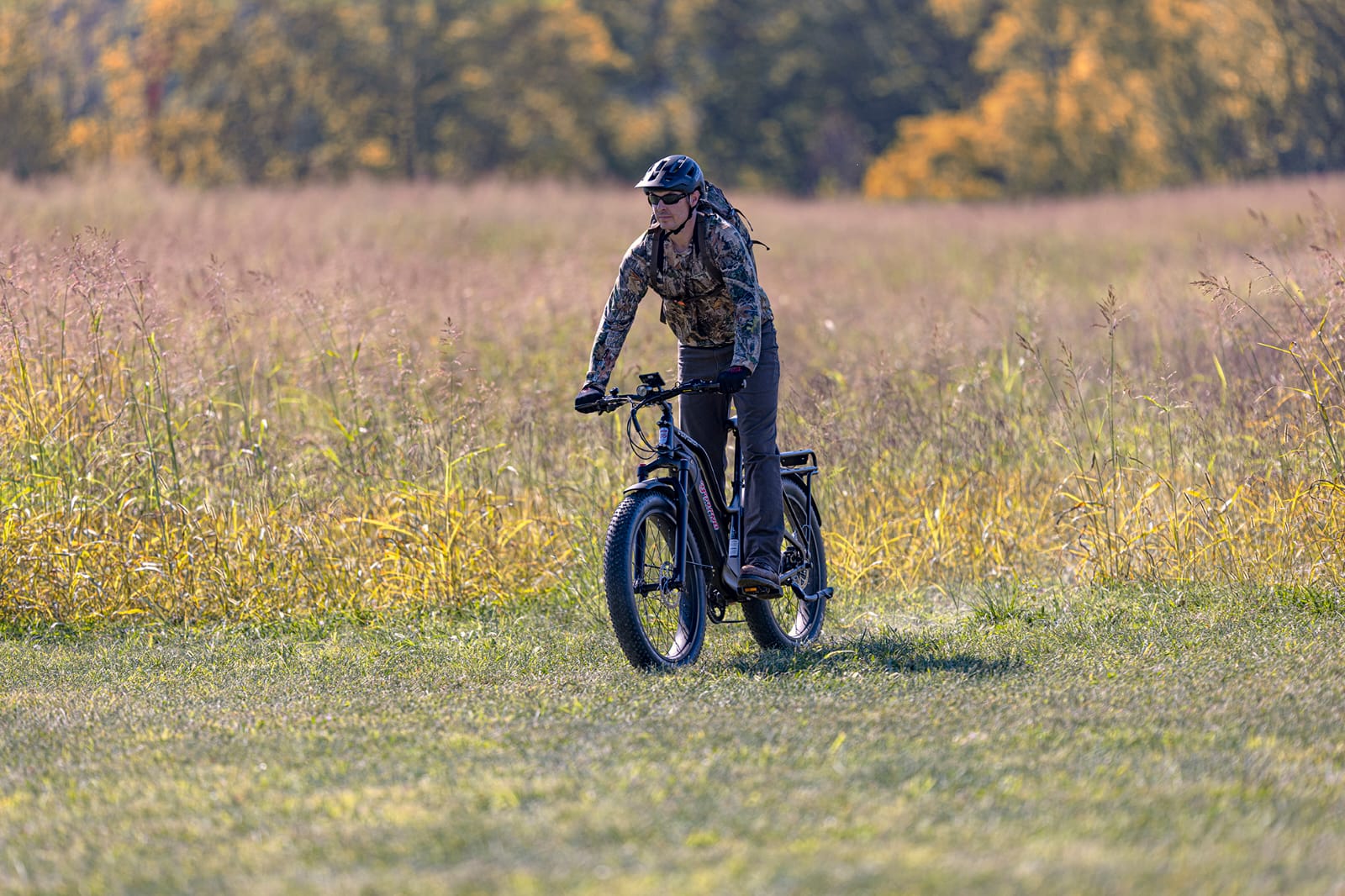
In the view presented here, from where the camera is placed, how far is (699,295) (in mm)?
6914

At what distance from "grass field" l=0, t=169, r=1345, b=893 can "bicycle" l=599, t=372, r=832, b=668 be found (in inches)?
9.1

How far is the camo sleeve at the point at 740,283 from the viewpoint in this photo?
6.62 metres

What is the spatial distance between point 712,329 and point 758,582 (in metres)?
1.14

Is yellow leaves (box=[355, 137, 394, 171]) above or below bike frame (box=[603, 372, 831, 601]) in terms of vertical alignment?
above

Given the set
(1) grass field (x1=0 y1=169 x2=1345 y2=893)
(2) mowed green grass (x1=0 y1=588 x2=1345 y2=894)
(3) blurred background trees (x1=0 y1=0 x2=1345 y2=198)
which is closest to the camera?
(2) mowed green grass (x1=0 y1=588 x2=1345 y2=894)

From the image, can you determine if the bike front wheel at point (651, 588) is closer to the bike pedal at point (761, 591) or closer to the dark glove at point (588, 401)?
the bike pedal at point (761, 591)

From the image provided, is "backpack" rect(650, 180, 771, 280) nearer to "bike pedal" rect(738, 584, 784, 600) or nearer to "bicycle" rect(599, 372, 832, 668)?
"bicycle" rect(599, 372, 832, 668)

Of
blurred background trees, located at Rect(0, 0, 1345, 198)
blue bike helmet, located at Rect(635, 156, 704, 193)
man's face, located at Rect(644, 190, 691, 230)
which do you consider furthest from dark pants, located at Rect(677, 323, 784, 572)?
blurred background trees, located at Rect(0, 0, 1345, 198)

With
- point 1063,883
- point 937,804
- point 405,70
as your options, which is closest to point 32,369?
point 937,804

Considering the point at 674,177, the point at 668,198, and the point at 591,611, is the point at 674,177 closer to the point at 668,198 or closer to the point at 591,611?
the point at 668,198

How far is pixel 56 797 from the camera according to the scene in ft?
15.8

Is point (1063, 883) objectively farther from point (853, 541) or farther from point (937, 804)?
point (853, 541)

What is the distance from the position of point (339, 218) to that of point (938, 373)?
1334 cm

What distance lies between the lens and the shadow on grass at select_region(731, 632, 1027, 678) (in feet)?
21.2
